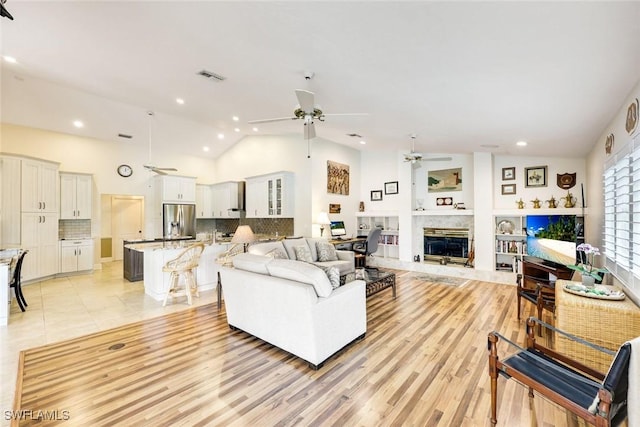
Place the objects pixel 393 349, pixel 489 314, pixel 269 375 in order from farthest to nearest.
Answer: pixel 489 314 < pixel 393 349 < pixel 269 375

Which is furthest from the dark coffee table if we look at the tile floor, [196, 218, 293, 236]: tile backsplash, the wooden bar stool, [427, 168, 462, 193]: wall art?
[427, 168, 462, 193]: wall art

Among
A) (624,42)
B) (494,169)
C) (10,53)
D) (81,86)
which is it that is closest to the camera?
(624,42)

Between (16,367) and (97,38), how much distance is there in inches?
137

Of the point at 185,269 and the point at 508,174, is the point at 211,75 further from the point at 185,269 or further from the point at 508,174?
the point at 508,174

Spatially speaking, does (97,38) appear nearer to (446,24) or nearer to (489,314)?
(446,24)

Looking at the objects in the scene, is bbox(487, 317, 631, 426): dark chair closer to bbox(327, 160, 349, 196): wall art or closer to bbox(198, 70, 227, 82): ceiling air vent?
bbox(198, 70, 227, 82): ceiling air vent

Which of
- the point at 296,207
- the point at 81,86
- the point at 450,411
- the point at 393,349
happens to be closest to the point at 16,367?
the point at 393,349

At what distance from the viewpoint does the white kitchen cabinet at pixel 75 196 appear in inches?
258

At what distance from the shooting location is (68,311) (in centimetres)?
409

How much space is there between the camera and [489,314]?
→ 3.95 metres

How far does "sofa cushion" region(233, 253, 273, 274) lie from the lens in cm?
304

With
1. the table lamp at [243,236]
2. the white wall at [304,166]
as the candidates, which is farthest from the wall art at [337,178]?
the table lamp at [243,236]

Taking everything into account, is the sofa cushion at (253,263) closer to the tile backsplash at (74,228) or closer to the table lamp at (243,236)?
the table lamp at (243,236)

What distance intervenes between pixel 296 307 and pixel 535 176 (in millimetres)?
5960
